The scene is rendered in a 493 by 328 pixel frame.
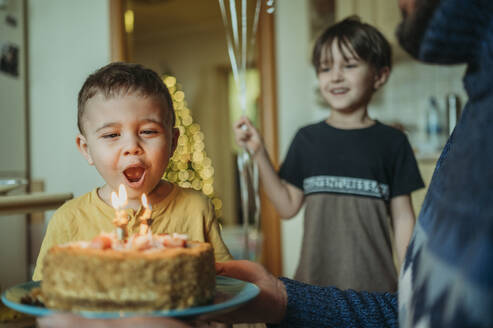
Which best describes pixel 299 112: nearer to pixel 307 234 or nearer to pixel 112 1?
pixel 112 1

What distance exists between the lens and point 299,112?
330cm

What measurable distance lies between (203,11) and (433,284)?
20.3ft

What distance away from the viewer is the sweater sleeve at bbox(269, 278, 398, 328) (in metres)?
0.82

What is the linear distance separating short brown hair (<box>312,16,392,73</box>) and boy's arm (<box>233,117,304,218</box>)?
15.1 inches

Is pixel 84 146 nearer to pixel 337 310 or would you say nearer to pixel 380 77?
pixel 337 310

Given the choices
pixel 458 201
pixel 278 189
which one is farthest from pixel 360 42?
pixel 458 201

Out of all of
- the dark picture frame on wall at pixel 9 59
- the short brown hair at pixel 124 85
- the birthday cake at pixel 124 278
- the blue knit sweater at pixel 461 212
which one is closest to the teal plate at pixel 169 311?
the birthday cake at pixel 124 278

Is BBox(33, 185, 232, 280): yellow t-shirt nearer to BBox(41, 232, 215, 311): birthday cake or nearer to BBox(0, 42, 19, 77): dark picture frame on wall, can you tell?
BBox(41, 232, 215, 311): birthday cake

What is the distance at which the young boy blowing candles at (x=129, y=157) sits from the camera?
91cm

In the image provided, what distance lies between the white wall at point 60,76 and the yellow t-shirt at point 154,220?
2.14 m

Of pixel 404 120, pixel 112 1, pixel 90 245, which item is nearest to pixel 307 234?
pixel 90 245

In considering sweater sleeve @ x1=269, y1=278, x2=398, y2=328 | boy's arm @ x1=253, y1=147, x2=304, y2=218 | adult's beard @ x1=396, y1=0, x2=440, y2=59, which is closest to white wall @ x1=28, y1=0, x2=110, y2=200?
boy's arm @ x1=253, y1=147, x2=304, y2=218

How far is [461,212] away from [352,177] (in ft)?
3.70

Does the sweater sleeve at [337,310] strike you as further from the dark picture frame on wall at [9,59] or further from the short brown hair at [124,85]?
the dark picture frame on wall at [9,59]
